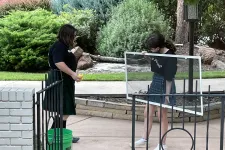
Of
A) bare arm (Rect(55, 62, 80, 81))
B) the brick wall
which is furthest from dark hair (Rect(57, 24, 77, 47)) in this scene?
the brick wall

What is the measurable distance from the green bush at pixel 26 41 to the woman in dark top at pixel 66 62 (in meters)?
7.90

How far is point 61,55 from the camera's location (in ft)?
17.4

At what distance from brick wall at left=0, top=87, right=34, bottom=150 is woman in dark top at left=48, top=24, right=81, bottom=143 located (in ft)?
5.57

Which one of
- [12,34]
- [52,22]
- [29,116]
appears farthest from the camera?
[52,22]

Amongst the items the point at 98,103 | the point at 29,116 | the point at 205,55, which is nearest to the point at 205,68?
the point at 205,55

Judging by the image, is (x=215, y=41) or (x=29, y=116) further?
(x=215, y=41)

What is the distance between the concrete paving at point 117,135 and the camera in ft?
18.6

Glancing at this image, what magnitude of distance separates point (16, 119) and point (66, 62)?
191 centimetres

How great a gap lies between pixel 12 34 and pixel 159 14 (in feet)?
16.8

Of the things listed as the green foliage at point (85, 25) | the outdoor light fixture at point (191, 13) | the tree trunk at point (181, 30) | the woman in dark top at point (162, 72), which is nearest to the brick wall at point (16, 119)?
the woman in dark top at point (162, 72)

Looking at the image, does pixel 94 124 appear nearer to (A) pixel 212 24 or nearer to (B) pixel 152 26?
(B) pixel 152 26

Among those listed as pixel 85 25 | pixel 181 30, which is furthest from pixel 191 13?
pixel 181 30

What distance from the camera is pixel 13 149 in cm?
364

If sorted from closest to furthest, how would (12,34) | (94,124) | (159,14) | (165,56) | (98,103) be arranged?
(165,56), (94,124), (98,103), (12,34), (159,14)
